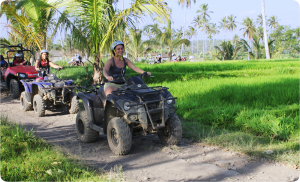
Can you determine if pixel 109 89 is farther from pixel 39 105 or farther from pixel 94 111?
pixel 39 105

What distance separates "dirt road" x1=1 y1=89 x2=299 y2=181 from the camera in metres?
3.31

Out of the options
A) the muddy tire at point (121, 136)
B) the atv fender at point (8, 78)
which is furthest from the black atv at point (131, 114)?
the atv fender at point (8, 78)

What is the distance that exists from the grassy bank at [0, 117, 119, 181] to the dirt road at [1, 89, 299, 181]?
14.2 inches

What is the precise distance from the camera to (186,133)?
5.23m

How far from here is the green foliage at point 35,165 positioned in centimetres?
310

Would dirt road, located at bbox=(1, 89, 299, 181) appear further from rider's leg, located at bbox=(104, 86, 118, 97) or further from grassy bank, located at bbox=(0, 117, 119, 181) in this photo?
rider's leg, located at bbox=(104, 86, 118, 97)

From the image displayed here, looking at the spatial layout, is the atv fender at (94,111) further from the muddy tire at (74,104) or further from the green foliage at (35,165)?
the muddy tire at (74,104)

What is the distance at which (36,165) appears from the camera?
11.0ft

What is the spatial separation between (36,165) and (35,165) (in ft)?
0.05

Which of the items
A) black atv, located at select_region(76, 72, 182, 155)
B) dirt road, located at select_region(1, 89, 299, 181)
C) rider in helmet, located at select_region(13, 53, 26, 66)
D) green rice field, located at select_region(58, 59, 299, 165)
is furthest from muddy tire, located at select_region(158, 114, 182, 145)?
rider in helmet, located at select_region(13, 53, 26, 66)

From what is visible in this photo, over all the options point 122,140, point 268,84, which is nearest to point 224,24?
point 268,84

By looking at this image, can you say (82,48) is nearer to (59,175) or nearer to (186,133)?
(186,133)

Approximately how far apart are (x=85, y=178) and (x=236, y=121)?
372cm

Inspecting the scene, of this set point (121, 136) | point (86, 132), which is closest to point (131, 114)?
point (121, 136)
